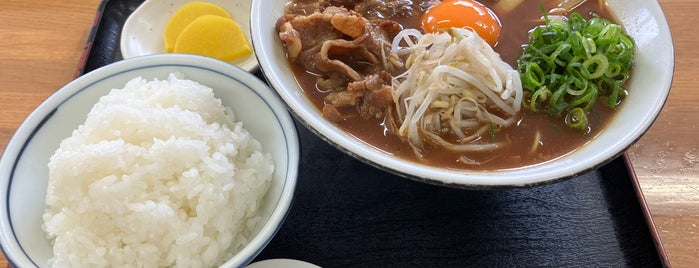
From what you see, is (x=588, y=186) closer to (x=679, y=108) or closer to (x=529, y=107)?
(x=529, y=107)

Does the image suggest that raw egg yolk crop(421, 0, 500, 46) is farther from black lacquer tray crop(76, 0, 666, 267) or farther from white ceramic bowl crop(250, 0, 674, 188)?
black lacquer tray crop(76, 0, 666, 267)

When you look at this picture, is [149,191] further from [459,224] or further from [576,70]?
[576,70]

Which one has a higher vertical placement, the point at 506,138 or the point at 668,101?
the point at 506,138

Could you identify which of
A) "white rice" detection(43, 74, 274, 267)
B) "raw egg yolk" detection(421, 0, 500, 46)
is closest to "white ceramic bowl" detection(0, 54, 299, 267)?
"white rice" detection(43, 74, 274, 267)

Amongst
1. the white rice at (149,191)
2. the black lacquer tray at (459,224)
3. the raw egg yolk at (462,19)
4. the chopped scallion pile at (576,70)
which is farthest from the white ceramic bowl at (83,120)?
the chopped scallion pile at (576,70)

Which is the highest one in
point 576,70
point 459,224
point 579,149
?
point 576,70

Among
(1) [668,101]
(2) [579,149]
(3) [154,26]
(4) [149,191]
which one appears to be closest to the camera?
(4) [149,191]

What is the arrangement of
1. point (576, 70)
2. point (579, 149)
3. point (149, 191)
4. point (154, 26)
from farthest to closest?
1. point (154, 26)
2. point (576, 70)
3. point (579, 149)
4. point (149, 191)

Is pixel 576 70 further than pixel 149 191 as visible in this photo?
Yes

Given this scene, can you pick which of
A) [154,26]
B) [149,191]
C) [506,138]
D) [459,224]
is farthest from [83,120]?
[506,138]
